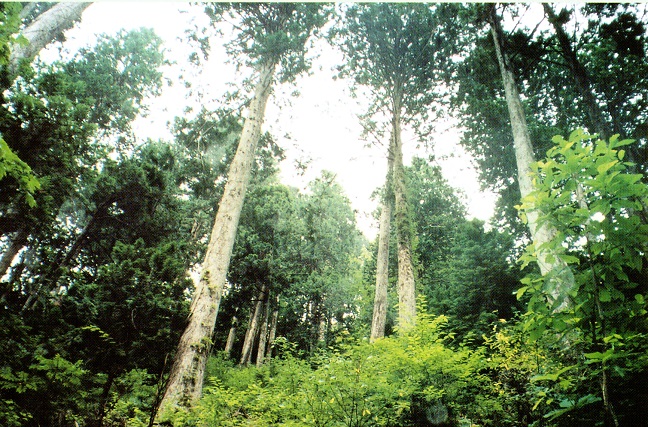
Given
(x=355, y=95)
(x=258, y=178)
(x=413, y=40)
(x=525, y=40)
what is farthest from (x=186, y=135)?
(x=525, y=40)

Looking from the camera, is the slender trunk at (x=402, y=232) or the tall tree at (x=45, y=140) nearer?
the tall tree at (x=45, y=140)

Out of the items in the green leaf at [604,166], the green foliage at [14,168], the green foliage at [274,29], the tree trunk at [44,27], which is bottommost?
the green foliage at [14,168]

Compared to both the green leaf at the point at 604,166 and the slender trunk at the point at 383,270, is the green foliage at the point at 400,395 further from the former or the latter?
the slender trunk at the point at 383,270

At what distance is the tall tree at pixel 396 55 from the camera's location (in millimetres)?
11656

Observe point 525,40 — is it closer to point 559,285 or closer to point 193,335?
point 559,285

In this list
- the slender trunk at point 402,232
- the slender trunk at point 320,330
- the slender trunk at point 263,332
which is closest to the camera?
the slender trunk at point 402,232

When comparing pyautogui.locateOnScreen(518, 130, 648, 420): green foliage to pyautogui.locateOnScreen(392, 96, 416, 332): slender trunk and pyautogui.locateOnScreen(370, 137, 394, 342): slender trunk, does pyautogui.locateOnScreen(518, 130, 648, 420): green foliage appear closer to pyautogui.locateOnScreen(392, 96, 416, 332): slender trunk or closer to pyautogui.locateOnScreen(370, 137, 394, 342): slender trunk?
pyautogui.locateOnScreen(392, 96, 416, 332): slender trunk

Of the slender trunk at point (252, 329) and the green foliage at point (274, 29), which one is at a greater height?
the green foliage at point (274, 29)

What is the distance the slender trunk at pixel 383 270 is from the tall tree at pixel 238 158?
5129mm

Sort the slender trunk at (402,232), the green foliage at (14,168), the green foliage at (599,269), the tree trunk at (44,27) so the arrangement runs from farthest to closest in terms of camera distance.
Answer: the slender trunk at (402,232)
the tree trunk at (44,27)
the green foliage at (14,168)
the green foliage at (599,269)

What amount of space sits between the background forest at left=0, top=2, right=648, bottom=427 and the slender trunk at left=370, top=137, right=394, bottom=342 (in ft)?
0.31

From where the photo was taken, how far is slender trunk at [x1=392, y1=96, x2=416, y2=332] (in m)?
8.52

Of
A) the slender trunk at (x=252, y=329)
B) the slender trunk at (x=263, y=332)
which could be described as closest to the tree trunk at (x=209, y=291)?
the slender trunk at (x=252, y=329)

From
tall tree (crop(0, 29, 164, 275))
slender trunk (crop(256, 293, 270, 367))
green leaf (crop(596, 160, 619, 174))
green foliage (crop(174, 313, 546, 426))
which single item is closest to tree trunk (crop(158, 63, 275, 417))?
green foliage (crop(174, 313, 546, 426))
